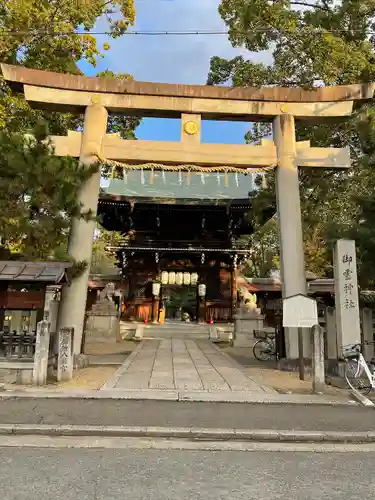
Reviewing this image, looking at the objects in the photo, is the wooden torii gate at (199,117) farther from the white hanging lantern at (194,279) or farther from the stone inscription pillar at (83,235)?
the white hanging lantern at (194,279)

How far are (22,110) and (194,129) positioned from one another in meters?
6.65

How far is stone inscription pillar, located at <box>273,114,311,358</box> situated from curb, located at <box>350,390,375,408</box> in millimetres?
2581

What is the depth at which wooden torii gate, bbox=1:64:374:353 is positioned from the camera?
9.98 m

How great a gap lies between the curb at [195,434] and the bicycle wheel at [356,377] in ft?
9.09

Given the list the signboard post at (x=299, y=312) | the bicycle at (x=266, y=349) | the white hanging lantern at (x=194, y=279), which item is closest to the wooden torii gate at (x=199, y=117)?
the signboard post at (x=299, y=312)

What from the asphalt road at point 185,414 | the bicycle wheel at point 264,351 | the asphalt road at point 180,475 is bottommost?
the asphalt road at point 180,475

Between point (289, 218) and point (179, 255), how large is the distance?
43.3ft

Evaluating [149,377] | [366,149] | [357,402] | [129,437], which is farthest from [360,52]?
[129,437]

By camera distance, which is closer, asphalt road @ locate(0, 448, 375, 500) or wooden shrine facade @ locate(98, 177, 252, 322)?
asphalt road @ locate(0, 448, 375, 500)

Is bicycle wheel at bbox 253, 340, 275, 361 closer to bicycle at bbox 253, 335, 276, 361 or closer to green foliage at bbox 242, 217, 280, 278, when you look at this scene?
bicycle at bbox 253, 335, 276, 361

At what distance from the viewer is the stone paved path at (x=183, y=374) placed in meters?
7.07

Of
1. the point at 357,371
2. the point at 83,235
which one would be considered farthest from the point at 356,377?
the point at 83,235

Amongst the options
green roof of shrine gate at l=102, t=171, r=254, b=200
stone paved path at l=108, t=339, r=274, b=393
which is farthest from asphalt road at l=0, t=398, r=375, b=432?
Answer: green roof of shrine gate at l=102, t=171, r=254, b=200

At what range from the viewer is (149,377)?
26.1 ft
